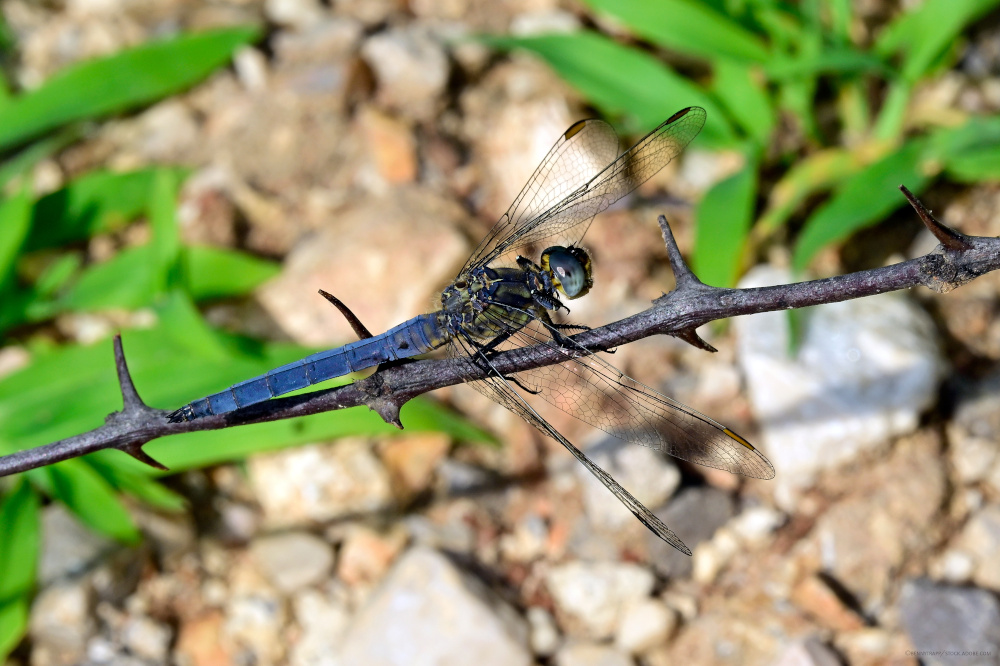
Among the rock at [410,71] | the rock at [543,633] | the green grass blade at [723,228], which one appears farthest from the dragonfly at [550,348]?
the rock at [410,71]

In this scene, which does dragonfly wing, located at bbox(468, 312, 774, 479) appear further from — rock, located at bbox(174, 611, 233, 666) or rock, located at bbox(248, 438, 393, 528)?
rock, located at bbox(174, 611, 233, 666)

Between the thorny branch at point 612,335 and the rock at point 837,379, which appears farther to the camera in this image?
the rock at point 837,379

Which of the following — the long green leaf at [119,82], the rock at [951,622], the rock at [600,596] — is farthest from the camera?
the long green leaf at [119,82]

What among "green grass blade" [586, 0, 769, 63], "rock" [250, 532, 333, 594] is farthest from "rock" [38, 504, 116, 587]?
"green grass blade" [586, 0, 769, 63]

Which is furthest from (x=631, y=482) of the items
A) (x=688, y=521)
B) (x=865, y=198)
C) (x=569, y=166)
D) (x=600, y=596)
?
(x=865, y=198)

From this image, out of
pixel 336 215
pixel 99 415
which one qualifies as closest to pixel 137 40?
pixel 336 215

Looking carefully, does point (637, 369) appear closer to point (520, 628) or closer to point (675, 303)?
point (520, 628)

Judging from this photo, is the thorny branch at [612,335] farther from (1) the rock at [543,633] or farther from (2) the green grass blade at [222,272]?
(2) the green grass blade at [222,272]

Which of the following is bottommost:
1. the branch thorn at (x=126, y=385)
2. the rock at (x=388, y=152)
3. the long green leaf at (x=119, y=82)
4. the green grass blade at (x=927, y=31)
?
the branch thorn at (x=126, y=385)
